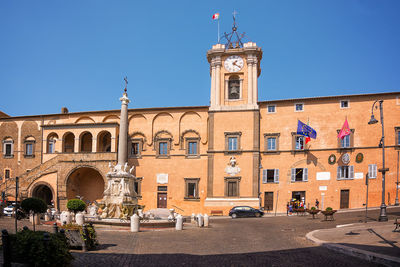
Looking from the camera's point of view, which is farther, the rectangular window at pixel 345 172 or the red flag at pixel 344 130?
the rectangular window at pixel 345 172

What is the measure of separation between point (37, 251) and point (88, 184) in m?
35.9

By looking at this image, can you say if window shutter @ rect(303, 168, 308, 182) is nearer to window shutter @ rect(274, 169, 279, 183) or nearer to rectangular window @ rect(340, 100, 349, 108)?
window shutter @ rect(274, 169, 279, 183)

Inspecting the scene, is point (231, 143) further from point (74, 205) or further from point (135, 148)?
point (74, 205)

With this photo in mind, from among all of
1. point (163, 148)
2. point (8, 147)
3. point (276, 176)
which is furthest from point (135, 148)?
point (8, 147)

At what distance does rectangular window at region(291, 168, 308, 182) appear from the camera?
38656mm

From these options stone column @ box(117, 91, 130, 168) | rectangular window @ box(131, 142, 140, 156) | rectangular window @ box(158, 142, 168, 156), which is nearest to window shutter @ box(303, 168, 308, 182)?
rectangular window @ box(158, 142, 168, 156)

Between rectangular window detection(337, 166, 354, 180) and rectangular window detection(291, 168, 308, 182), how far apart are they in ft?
10.3

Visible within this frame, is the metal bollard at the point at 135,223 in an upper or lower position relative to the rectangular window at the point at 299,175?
lower

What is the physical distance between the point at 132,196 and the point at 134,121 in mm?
16190

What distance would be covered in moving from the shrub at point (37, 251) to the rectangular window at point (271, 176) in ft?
104

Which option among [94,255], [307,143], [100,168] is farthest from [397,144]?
[94,255]

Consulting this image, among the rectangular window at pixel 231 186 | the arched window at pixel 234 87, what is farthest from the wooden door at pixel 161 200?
the arched window at pixel 234 87

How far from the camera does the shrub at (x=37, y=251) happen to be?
895 cm

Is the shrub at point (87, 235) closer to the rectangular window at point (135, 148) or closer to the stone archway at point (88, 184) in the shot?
the rectangular window at point (135, 148)
